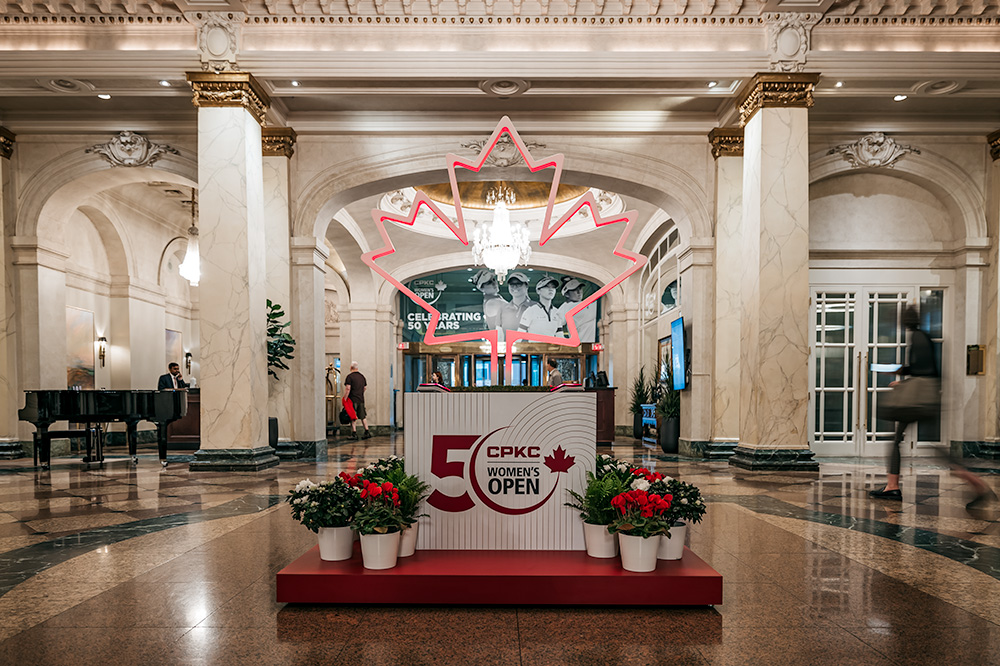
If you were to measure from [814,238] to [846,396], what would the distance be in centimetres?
233

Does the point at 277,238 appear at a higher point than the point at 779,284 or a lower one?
higher

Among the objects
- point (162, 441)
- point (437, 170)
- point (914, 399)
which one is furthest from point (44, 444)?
point (914, 399)

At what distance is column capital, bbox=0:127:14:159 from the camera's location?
9.15 m

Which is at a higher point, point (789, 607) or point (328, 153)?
point (328, 153)

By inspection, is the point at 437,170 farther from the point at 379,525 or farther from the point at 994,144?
the point at 994,144

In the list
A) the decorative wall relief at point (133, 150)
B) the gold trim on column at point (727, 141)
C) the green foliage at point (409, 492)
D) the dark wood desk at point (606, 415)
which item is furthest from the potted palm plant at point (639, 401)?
the green foliage at point (409, 492)

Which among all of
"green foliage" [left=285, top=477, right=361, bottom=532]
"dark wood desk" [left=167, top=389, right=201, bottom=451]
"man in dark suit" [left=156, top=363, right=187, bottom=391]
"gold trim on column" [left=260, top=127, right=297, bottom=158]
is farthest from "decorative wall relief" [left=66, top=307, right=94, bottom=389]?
"green foliage" [left=285, top=477, right=361, bottom=532]

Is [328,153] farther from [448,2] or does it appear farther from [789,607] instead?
[789,607]

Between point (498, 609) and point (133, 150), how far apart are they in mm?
8958

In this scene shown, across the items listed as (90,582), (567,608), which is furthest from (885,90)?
(90,582)

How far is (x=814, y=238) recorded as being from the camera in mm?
9703

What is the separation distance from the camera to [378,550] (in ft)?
9.33

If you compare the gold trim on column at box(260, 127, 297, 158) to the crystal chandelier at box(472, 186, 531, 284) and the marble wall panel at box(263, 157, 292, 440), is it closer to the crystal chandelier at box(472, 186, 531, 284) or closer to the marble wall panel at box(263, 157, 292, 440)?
the marble wall panel at box(263, 157, 292, 440)

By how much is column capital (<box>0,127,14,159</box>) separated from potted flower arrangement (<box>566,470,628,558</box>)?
A: 9995 millimetres
